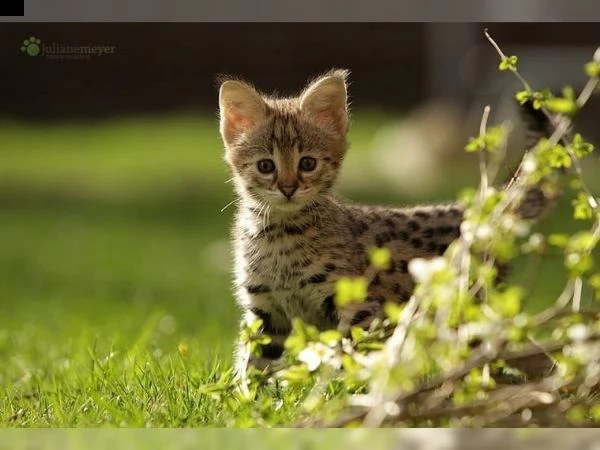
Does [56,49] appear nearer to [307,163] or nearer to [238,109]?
[238,109]

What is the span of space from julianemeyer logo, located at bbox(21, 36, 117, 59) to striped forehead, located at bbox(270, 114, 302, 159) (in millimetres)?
702

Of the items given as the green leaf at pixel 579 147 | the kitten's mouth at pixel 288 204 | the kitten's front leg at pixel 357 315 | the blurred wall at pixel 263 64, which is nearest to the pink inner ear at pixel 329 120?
the kitten's mouth at pixel 288 204

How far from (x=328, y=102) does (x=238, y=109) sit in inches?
8.3

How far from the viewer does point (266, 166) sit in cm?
270

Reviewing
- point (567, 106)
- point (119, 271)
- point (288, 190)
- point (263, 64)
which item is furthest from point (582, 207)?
point (263, 64)

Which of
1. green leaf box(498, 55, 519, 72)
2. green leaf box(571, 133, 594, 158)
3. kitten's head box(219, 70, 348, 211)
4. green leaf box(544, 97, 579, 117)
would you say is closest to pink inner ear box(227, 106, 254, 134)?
kitten's head box(219, 70, 348, 211)

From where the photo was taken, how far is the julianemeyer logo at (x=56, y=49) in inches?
121

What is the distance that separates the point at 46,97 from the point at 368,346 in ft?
11.1

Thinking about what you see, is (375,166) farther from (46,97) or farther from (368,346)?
(368,346)

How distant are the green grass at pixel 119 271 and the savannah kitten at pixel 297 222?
217mm

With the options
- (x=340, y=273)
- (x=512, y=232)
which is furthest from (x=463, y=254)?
(x=340, y=273)

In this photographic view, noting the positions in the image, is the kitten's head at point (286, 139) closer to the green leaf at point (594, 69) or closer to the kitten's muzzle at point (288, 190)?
the kitten's muzzle at point (288, 190)

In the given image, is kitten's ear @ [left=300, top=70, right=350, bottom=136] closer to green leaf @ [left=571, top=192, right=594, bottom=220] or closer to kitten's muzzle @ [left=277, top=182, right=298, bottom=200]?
kitten's muzzle @ [left=277, top=182, right=298, bottom=200]

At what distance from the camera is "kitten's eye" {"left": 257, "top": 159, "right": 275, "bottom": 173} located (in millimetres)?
2695
